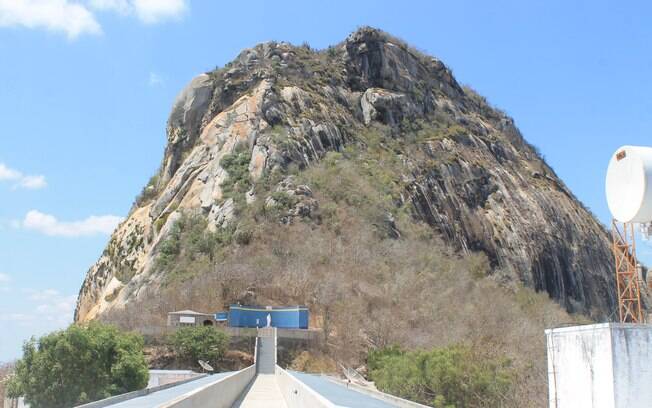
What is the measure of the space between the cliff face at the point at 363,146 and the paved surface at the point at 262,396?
24.8m

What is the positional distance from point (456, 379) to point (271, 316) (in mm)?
19986

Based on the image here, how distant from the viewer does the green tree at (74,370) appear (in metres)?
26.1

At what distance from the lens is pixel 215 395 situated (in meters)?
16.2

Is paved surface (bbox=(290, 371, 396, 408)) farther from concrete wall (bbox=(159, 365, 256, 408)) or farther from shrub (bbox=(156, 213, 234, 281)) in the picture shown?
shrub (bbox=(156, 213, 234, 281))

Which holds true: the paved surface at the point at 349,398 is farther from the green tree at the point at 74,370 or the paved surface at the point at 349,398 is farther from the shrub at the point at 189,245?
the shrub at the point at 189,245

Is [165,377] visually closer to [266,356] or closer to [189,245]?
[266,356]

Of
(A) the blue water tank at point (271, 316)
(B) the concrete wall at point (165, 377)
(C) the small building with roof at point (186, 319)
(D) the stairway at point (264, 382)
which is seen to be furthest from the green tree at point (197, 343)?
(B) the concrete wall at point (165, 377)

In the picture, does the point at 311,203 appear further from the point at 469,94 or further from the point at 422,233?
the point at 469,94

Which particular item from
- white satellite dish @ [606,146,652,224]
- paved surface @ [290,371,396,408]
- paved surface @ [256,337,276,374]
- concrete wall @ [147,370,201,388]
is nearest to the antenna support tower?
white satellite dish @ [606,146,652,224]

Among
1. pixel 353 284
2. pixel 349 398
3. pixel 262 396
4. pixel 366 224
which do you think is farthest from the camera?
pixel 366 224

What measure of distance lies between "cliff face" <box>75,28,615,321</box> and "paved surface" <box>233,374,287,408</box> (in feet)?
81.3

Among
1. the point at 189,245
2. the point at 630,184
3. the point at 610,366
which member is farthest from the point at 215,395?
the point at 189,245

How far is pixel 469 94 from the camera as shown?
104688 millimetres

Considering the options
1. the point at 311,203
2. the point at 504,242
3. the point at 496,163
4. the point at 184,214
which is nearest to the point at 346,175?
the point at 311,203
